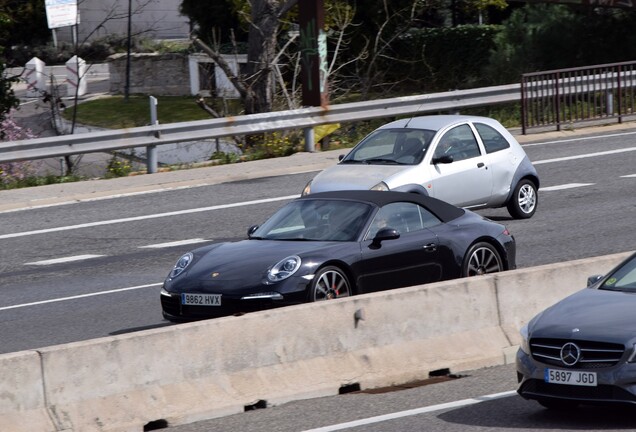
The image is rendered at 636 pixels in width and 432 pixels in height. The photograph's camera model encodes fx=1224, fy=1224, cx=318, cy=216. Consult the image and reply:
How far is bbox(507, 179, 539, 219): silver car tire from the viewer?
57.2 feet

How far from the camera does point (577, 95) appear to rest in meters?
25.8

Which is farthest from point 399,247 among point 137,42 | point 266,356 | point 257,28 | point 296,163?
point 137,42

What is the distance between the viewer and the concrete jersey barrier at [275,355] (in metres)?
8.12

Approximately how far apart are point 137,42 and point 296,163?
42.2 meters

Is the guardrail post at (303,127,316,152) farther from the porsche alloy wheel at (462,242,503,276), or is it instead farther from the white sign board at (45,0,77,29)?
the white sign board at (45,0,77,29)

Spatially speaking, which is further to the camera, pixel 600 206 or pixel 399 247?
pixel 600 206

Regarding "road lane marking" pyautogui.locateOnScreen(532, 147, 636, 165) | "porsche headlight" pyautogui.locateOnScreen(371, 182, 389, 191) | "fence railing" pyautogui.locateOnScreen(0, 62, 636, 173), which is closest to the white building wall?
"fence railing" pyautogui.locateOnScreen(0, 62, 636, 173)

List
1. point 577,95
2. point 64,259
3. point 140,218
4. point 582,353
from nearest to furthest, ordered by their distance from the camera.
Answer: point 582,353 < point 64,259 < point 140,218 < point 577,95

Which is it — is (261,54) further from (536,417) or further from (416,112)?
(536,417)

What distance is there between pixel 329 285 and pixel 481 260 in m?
1.96

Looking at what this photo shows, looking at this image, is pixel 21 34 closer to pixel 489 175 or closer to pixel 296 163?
pixel 296 163

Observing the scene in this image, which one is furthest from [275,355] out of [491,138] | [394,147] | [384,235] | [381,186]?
[491,138]

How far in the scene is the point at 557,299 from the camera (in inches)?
420

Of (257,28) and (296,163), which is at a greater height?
(257,28)
